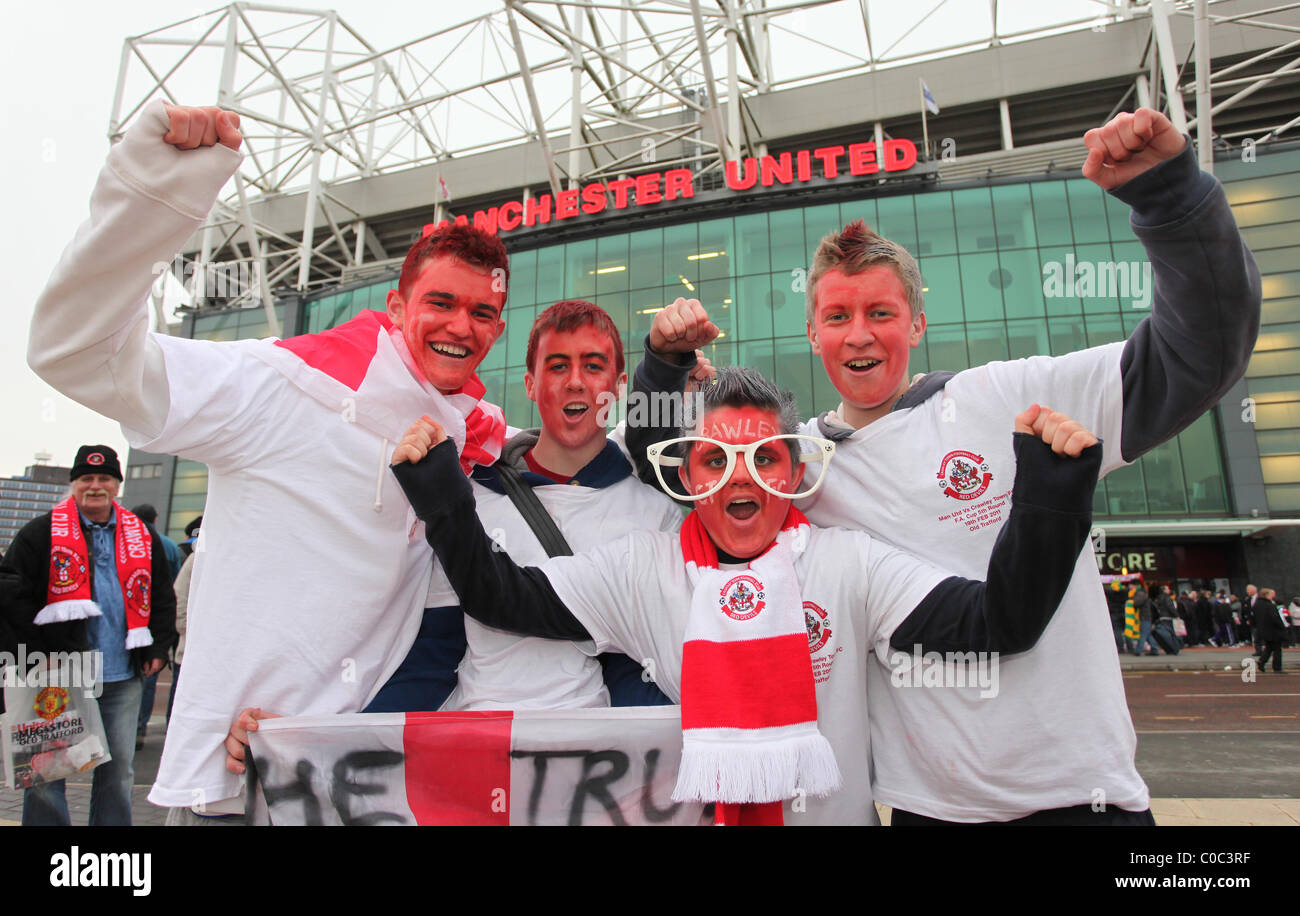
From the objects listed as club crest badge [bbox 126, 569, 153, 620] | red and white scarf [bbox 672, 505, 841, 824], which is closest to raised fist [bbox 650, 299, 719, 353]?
red and white scarf [bbox 672, 505, 841, 824]

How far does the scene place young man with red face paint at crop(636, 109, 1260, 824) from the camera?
5.64 feet

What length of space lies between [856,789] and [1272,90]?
124 ft

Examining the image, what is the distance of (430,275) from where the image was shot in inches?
94.5

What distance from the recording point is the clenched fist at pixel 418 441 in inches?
79.2

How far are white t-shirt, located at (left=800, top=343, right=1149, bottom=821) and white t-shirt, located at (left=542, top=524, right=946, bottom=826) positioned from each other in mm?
94

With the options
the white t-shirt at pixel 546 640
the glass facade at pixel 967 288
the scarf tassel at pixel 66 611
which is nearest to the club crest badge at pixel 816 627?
the white t-shirt at pixel 546 640

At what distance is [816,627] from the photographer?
2041mm

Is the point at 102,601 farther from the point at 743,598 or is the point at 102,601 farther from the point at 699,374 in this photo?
the point at 743,598

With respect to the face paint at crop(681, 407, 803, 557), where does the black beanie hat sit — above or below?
above

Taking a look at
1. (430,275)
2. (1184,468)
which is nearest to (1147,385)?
(430,275)

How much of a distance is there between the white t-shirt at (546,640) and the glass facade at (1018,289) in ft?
69.9

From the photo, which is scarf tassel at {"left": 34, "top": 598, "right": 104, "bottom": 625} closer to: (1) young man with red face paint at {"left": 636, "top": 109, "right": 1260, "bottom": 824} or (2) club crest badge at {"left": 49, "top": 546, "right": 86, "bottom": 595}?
(2) club crest badge at {"left": 49, "top": 546, "right": 86, "bottom": 595}

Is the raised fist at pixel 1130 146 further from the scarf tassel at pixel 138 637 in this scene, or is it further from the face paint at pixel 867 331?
the scarf tassel at pixel 138 637

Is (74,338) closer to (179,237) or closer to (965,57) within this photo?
(179,237)
